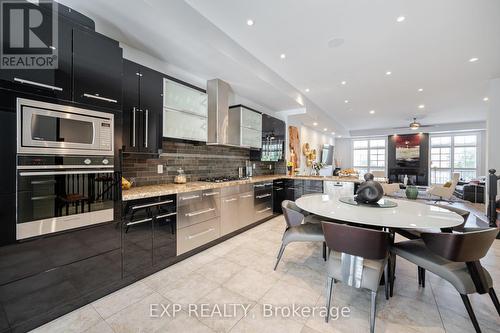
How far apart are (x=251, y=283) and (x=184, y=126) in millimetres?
2212

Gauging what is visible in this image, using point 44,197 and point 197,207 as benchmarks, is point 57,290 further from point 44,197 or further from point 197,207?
point 197,207

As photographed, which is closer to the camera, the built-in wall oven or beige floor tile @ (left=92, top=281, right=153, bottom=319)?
the built-in wall oven

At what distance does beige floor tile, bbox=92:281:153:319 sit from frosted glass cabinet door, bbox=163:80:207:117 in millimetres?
2167

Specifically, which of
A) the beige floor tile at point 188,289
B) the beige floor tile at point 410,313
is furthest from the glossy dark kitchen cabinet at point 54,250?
the beige floor tile at point 410,313

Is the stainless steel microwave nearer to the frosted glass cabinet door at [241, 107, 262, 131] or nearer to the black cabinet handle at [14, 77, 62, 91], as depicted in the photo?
the black cabinet handle at [14, 77, 62, 91]

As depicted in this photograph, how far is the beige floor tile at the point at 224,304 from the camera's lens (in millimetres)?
1569

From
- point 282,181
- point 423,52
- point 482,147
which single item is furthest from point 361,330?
point 482,147

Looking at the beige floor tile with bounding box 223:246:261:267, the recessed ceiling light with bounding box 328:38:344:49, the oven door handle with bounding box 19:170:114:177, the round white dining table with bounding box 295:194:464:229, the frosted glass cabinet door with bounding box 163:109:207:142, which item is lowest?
the beige floor tile with bounding box 223:246:261:267

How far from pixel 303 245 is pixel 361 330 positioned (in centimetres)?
156

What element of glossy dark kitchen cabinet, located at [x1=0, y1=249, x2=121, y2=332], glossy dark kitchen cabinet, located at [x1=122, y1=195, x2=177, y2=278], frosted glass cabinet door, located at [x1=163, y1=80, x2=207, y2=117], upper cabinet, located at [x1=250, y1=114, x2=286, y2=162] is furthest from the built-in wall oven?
upper cabinet, located at [x1=250, y1=114, x2=286, y2=162]

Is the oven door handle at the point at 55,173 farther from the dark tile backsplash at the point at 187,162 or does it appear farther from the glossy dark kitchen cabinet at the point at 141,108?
the dark tile backsplash at the point at 187,162

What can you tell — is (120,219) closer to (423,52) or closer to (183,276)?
(183,276)

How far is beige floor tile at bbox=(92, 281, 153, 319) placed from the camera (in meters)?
1.70

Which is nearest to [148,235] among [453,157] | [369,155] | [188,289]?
[188,289]
